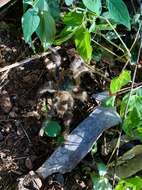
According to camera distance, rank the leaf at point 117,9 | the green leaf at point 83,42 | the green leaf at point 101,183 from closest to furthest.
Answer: the leaf at point 117,9, the green leaf at point 83,42, the green leaf at point 101,183

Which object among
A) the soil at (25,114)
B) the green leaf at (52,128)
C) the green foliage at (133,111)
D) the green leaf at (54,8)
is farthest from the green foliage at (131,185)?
the green leaf at (54,8)

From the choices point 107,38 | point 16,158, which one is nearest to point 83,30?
point 107,38

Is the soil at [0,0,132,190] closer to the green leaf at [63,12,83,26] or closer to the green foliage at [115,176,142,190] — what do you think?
the green foliage at [115,176,142,190]

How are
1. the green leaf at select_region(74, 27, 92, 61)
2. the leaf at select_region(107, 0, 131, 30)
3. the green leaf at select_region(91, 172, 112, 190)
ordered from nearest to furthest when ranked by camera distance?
the leaf at select_region(107, 0, 131, 30), the green leaf at select_region(74, 27, 92, 61), the green leaf at select_region(91, 172, 112, 190)

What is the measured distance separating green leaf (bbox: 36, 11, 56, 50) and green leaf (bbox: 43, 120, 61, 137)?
13.4 inches

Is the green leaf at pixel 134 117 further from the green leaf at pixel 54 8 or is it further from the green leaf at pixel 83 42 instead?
the green leaf at pixel 54 8

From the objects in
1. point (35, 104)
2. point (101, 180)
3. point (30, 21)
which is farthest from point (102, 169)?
point (30, 21)

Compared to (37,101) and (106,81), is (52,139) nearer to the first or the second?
(37,101)

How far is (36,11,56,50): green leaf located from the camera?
4.63 feet

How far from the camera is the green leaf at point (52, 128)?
165cm

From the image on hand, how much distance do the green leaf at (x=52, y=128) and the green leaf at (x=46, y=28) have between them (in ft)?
1.12

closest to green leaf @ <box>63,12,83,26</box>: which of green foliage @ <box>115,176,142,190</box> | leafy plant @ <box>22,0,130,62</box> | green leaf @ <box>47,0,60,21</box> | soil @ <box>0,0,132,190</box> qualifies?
leafy plant @ <box>22,0,130,62</box>

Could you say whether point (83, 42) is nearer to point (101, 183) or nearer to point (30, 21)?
point (30, 21)

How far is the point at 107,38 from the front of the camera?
1.78 meters
